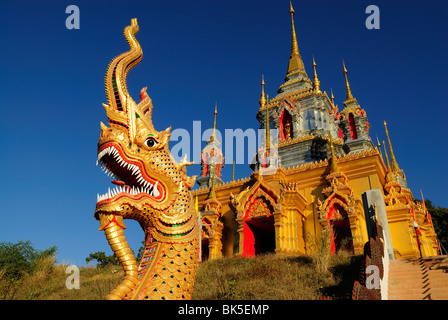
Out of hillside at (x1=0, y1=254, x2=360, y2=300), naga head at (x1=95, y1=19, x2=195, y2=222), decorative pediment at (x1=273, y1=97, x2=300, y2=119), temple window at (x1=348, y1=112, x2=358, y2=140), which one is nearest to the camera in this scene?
naga head at (x1=95, y1=19, x2=195, y2=222)

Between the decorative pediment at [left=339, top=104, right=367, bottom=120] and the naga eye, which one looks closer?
the naga eye

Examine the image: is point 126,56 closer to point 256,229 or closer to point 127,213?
point 127,213

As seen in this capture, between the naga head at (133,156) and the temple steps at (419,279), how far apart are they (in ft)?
17.4

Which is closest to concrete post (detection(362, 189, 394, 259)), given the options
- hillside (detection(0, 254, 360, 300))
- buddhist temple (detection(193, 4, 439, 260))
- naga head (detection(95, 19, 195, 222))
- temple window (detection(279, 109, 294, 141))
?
hillside (detection(0, 254, 360, 300))

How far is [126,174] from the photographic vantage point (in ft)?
14.3

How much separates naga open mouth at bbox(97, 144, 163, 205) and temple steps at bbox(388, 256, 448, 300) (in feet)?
18.2

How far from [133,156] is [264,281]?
7.02m

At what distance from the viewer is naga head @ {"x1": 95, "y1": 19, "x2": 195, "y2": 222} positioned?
414 centimetres

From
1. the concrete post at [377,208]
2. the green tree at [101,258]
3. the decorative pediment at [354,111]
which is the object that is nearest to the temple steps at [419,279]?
the concrete post at [377,208]

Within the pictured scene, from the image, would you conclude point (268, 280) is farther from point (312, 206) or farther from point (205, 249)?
point (205, 249)

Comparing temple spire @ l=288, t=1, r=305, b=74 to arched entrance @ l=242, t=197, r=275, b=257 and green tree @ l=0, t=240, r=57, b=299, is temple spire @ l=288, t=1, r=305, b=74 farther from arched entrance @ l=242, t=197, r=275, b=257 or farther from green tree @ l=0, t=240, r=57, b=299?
green tree @ l=0, t=240, r=57, b=299

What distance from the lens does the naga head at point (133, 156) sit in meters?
4.14

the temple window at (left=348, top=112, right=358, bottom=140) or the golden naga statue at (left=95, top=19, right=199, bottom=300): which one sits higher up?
the temple window at (left=348, top=112, right=358, bottom=140)
